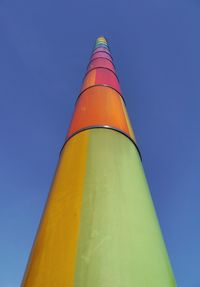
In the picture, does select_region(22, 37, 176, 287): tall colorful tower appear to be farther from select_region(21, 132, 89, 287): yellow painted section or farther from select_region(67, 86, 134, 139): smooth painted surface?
select_region(67, 86, 134, 139): smooth painted surface

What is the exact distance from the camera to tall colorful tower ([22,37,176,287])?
1092 millimetres

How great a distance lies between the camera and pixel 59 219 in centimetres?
138

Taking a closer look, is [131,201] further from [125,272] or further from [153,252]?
[125,272]

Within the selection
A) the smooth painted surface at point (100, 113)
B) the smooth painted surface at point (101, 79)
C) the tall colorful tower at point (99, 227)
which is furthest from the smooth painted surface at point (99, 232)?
the smooth painted surface at point (101, 79)

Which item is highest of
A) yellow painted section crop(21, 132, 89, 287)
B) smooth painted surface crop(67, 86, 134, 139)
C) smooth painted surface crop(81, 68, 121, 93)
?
smooth painted surface crop(81, 68, 121, 93)

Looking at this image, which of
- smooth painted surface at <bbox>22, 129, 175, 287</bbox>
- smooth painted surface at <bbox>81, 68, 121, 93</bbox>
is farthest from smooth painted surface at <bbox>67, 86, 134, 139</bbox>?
smooth painted surface at <bbox>22, 129, 175, 287</bbox>

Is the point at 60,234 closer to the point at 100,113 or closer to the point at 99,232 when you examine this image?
the point at 99,232

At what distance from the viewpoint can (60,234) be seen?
4.20 ft

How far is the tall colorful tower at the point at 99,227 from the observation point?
1092 mm

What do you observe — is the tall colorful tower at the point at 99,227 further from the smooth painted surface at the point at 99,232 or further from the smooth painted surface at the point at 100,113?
the smooth painted surface at the point at 100,113

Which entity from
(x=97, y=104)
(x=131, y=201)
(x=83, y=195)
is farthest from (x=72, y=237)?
(x=97, y=104)

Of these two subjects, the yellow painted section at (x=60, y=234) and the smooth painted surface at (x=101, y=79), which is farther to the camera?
the smooth painted surface at (x=101, y=79)

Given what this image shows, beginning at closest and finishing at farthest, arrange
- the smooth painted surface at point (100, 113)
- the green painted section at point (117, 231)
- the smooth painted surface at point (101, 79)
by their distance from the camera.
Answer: the green painted section at point (117, 231) → the smooth painted surface at point (100, 113) → the smooth painted surface at point (101, 79)

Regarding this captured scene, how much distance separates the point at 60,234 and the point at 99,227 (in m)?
→ 0.21
